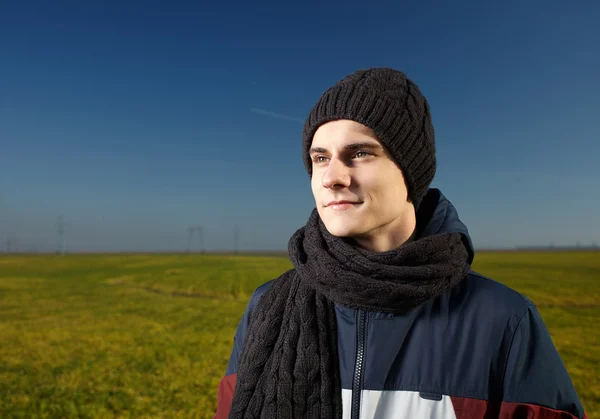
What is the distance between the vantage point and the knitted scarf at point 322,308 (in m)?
1.99

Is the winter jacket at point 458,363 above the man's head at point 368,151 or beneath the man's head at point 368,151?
beneath

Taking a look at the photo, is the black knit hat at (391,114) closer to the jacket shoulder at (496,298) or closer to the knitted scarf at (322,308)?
the knitted scarf at (322,308)

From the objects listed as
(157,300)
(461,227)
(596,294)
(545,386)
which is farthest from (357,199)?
(596,294)

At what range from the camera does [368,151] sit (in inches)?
78.2

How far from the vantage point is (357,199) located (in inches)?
77.5

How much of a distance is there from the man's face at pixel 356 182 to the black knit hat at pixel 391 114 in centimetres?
4

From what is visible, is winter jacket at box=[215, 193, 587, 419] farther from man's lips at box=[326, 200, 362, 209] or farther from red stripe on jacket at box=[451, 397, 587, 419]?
man's lips at box=[326, 200, 362, 209]

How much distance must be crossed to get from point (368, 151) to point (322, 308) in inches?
32.7

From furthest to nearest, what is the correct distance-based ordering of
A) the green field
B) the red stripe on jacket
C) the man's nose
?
the green field, the man's nose, the red stripe on jacket

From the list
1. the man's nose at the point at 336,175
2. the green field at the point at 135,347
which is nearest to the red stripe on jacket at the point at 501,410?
the man's nose at the point at 336,175

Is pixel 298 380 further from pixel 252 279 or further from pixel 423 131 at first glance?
pixel 252 279

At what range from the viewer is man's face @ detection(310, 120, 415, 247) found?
6.44 feet

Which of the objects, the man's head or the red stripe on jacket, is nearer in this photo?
the red stripe on jacket

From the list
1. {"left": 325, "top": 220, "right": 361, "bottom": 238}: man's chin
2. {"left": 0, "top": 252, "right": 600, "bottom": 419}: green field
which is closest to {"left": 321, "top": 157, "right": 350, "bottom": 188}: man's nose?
{"left": 325, "top": 220, "right": 361, "bottom": 238}: man's chin
